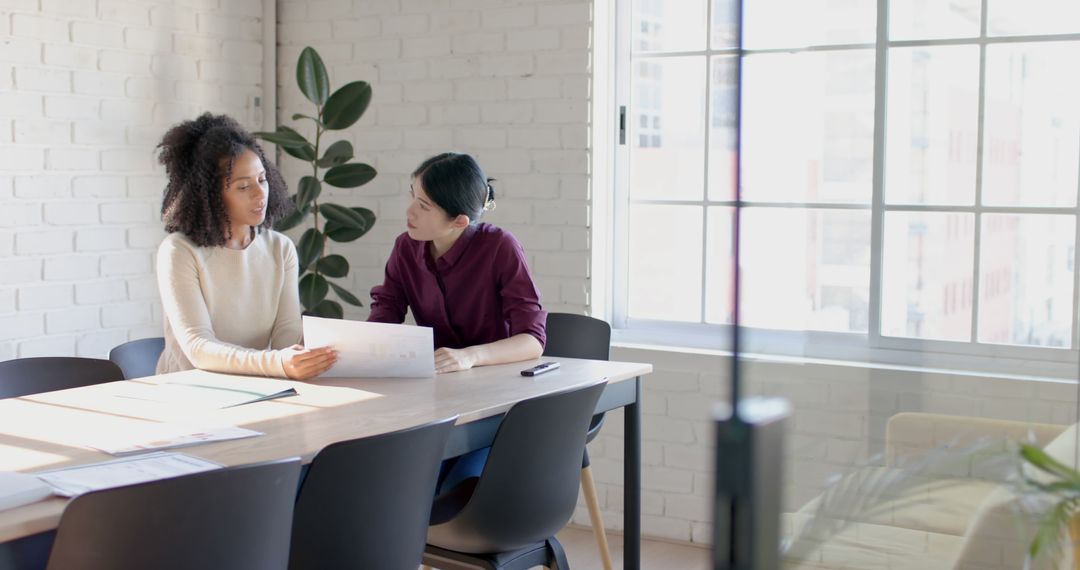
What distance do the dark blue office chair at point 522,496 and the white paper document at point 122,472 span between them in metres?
0.63

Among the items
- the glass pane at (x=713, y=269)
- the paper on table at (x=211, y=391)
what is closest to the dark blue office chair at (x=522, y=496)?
the paper on table at (x=211, y=391)

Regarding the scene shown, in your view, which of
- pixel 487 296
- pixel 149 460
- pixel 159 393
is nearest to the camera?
pixel 149 460

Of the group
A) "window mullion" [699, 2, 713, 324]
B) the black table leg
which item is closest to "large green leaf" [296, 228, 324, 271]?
"window mullion" [699, 2, 713, 324]

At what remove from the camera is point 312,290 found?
402cm

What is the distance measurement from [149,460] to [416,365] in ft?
2.96

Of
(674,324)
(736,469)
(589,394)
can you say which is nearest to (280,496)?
(589,394)

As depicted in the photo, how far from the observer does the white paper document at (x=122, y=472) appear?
164 centimetres

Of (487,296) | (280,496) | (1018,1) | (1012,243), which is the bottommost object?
(280,496)

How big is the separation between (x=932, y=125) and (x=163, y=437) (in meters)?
1.71

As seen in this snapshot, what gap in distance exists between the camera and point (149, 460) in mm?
1811

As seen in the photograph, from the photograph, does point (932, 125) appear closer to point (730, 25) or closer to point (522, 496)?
point (730, 25)

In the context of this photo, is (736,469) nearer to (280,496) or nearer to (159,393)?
(280,496)

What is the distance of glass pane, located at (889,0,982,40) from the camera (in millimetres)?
572

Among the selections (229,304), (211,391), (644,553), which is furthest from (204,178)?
(644,553)
